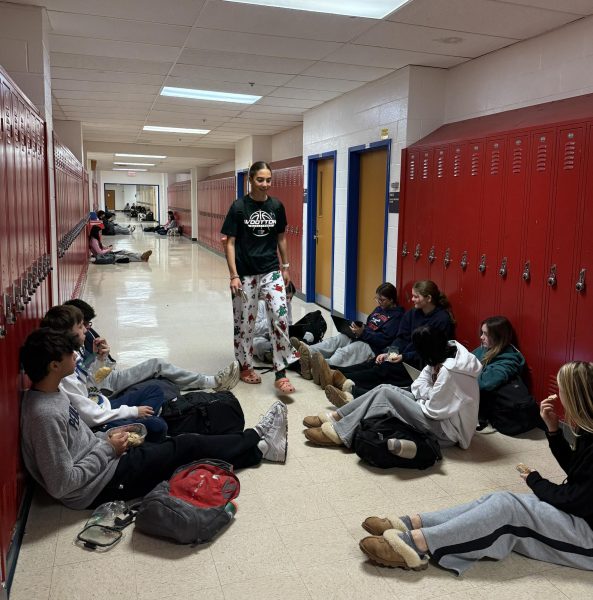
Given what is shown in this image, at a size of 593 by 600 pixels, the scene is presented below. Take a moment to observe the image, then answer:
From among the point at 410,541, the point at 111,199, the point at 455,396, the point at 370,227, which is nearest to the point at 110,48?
the point at 370,227

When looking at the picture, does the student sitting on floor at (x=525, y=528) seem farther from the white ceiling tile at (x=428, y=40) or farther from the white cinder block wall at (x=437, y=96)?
the white ceiling tile at (x=428, y=40)

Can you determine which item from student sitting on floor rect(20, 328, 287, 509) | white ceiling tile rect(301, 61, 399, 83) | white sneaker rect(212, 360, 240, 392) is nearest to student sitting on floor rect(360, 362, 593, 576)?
student sitting on floor rect(20, 328, 287, 509)

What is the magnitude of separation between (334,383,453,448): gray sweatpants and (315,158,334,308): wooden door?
4092 millimetres

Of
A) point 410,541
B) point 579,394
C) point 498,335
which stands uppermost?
point 579,394

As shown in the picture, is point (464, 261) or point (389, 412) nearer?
point (389, 412)

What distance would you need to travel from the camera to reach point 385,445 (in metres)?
2.88

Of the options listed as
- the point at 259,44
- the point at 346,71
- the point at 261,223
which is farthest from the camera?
the point at 346,71

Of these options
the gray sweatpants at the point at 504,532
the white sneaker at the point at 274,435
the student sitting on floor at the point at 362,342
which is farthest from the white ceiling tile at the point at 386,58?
the gray sweatpants at the point at 504,532

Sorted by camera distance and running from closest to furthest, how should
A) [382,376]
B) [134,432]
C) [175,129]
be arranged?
1. [134,432]
2. [382,376]
3. [175,129]

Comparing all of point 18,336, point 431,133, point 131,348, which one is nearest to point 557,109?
point 431,133

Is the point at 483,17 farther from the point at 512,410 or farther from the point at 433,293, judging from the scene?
the point at 512,410

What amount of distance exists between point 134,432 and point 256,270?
6.11ft

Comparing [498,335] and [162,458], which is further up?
[498,335]

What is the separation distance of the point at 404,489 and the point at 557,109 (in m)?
2.70
